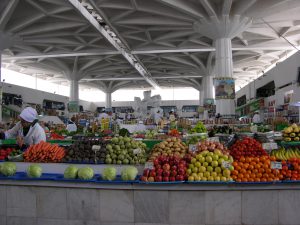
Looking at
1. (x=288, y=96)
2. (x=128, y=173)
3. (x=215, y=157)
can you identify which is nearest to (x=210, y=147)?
(x=215, y=157)

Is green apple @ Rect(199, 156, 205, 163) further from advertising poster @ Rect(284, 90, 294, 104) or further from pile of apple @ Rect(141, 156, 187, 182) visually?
advertising poster @ Rect(284, 90, 294, 104)

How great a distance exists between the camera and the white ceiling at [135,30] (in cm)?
1650

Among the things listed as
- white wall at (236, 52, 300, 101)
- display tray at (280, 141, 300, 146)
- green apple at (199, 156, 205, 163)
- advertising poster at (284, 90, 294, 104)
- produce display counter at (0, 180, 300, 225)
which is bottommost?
produce display counter at (0, 180, 300, 225)

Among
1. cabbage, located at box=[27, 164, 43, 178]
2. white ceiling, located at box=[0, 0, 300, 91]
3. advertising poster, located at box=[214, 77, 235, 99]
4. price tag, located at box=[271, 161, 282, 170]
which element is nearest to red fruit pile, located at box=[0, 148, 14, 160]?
cabbage, located at box=[27, 164, 43, 178]

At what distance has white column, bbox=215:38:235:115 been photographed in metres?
16.4

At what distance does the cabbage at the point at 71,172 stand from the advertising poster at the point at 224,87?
12077 millimetres

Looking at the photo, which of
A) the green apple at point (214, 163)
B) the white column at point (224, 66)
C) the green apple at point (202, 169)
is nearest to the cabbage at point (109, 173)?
the green apple at point (202, 169)

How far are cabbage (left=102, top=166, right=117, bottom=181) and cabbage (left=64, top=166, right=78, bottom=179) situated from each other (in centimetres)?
44

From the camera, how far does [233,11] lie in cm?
1631

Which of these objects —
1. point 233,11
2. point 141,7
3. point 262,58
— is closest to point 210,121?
point 233,11

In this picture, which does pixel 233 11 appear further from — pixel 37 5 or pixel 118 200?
pixel 118 200

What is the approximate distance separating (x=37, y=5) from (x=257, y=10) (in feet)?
38.9

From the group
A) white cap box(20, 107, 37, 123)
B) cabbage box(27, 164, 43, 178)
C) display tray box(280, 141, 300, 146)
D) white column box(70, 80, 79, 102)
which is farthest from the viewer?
white column box(70, 80, 79, 102)

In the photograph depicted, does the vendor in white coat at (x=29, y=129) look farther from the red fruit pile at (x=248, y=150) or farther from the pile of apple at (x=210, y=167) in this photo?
the red fruit pile at (x=248, y=150)
